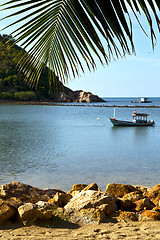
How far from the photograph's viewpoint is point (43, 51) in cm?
207

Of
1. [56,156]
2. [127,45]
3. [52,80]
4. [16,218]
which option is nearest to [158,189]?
[16,218]

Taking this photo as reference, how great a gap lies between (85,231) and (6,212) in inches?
48.1

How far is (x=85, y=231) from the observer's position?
402cm

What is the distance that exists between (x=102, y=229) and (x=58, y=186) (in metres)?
6.05

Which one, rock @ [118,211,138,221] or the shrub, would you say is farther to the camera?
the shrub

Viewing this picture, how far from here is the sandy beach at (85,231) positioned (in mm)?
3758

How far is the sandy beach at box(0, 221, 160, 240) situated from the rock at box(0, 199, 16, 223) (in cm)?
13

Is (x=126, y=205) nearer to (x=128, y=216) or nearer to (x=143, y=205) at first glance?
(x=143, y=205)

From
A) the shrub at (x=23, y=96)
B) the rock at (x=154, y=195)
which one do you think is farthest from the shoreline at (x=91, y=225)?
the shrub at (x=23, y=96)

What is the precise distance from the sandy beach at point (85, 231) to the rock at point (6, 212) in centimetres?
13

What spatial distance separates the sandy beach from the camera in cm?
376

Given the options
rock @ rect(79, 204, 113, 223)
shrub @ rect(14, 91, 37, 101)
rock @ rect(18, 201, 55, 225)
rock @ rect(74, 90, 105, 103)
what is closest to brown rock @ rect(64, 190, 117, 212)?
rock @ rect(79, 204, 113, 223)

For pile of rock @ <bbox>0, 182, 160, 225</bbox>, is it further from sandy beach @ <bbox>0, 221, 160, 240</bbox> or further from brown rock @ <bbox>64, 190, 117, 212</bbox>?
sandy beach @ <bbox>0, 221, 160, 240</bbox>

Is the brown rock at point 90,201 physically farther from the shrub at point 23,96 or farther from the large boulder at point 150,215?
the shrub at point 23,96
